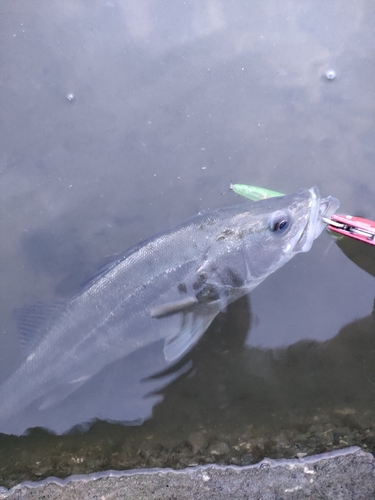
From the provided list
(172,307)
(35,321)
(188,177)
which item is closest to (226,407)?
(172,307)

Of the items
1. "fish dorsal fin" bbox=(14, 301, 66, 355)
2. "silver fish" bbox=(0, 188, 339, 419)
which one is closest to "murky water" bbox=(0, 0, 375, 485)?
"fish dorsal fin" bbox=(14, 301, 66, 355)

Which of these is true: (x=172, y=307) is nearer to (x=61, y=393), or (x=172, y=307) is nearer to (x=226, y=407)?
(x=226, y=407)

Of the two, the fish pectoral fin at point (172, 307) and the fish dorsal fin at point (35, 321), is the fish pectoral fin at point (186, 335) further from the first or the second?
the fish dorsal fin at point (35, 321)

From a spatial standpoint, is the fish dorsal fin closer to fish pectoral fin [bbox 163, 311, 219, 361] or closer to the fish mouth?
fish pectoral fin [bbox 163, 311, 219, 361]

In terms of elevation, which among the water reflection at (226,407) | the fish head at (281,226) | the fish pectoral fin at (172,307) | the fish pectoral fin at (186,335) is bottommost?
the water reflection at (226,407)

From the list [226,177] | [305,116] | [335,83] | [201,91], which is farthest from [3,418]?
[335,83]

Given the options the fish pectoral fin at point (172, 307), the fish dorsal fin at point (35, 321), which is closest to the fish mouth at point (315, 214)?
the fish pectoral fin at point (172, 307)

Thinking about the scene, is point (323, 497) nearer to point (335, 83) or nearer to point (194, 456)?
point (194, 456)
